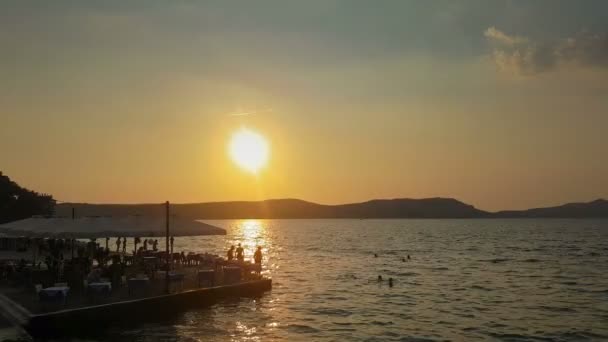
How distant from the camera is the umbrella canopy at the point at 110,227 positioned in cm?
2492

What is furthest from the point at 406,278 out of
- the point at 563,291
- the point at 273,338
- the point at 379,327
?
the point at 273,338

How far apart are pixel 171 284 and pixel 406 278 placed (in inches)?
1062

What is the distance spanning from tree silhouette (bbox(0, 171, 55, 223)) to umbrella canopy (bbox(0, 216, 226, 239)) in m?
39.4

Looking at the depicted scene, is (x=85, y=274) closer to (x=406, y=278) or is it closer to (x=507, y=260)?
(x=406, y=278)

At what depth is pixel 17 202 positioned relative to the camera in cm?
6444

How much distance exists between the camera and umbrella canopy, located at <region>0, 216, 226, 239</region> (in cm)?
2492

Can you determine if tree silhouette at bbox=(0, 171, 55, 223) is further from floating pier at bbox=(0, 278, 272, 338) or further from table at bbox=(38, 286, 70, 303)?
table at bbox=(38, 286, 70, 303)

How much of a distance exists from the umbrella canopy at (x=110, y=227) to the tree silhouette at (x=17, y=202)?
39.4 meters

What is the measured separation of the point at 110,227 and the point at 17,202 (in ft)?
150

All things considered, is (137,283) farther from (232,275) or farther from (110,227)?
(232,275)

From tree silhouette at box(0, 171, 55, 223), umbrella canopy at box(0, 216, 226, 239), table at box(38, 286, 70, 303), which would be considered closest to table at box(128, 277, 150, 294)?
umbrella canopy at box(0, 216, 226, 239)

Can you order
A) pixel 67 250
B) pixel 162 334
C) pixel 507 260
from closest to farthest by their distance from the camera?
pixel 162 334 → pixel 67 250 → pixel 507 260

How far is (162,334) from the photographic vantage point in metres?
21.6

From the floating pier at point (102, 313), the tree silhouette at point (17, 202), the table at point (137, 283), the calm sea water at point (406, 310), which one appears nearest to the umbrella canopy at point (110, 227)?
the table at point (137, 283)
